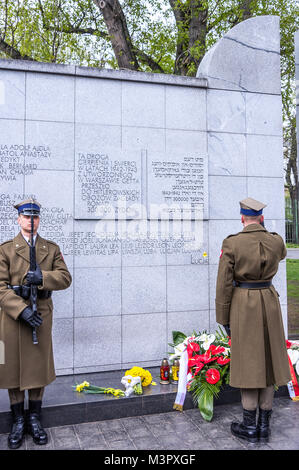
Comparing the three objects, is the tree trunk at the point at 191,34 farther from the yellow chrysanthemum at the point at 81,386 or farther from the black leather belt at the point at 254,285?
the yellow chrysanthemum at the point at 81,386

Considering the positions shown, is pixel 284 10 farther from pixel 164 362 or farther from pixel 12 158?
pixel 164 362

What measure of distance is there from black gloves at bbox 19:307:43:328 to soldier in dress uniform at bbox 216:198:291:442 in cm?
178

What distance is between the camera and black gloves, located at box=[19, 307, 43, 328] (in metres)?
3.75

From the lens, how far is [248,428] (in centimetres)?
392

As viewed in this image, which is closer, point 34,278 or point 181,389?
point 34,278

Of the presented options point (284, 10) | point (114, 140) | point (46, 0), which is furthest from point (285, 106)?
point (114, 140)

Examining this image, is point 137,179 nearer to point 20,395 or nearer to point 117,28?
point 20,395

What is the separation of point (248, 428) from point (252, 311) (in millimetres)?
1107

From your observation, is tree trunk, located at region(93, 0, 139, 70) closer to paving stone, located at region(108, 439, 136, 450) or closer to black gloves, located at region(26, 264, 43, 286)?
black gloves, located at region(26, 264, 43, 286)

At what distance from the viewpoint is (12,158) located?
5.39 meters

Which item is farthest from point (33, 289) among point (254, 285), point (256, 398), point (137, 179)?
point (137, 179)

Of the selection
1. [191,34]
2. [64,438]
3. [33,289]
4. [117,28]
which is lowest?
[64,438]

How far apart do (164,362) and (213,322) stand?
4.33ft

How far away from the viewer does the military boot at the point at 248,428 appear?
12.8 feet
